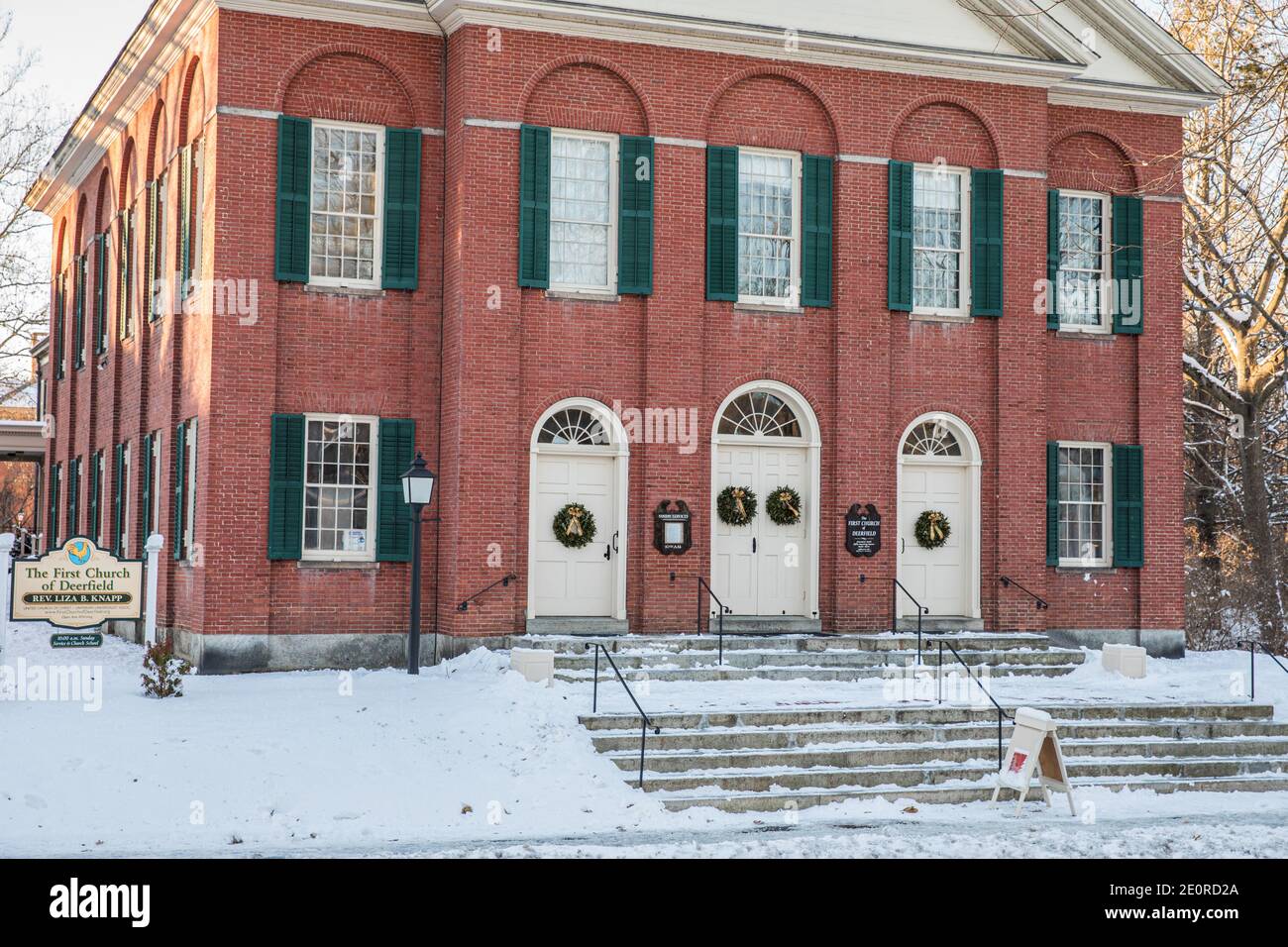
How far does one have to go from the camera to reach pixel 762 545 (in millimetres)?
20109

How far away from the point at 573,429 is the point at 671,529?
5.98 feet

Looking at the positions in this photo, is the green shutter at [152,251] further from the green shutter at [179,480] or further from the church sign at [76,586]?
the church sign at [76,586]

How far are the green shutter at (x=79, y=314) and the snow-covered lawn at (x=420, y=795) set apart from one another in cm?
1397

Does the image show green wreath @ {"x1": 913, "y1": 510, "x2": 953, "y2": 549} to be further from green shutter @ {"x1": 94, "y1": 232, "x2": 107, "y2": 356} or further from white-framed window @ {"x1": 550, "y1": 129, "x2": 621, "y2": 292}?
green shutter @ {"x1": 94, "y1": 232, "x2": 107, "y2": 356}

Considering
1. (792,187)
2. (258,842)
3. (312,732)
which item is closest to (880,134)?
(792,187)

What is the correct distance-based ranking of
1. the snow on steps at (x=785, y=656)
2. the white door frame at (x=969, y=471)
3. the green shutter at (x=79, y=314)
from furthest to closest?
the green shutter at (x=79, y=314), the white door frame at (x=969, y=471), the snow on steps at (x=785, y=656)

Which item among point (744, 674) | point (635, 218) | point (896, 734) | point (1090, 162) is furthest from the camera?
point (1090, 162)

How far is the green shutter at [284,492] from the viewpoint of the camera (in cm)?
1884

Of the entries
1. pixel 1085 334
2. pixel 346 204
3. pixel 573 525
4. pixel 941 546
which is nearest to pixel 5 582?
pixel 346 204

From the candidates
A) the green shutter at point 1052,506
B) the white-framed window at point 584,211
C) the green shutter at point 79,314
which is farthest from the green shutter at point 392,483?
the green shutter at point 79,314

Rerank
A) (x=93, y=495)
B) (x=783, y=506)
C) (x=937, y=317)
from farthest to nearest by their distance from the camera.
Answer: (x=93, y=495) → (x=937, y=317) → (x=783, y=506)

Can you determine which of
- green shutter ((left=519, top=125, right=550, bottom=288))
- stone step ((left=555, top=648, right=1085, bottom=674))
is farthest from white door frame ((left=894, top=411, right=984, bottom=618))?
green shutter ((left=519, top=125, right=550, bottom=288))

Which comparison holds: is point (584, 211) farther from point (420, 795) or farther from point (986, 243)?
point (420, 795)

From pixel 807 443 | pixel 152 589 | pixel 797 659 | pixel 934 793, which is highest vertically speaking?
pixel 807 443
